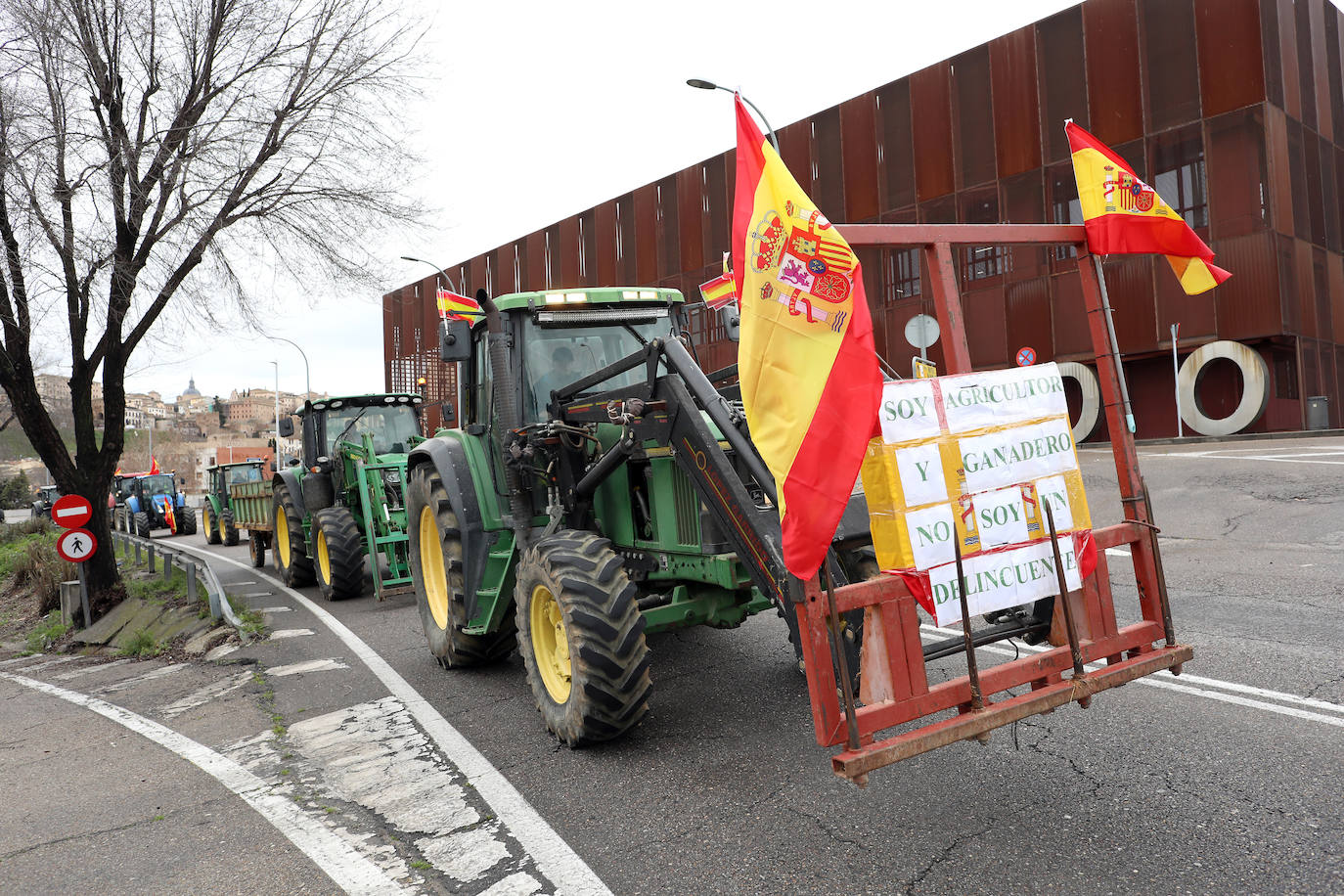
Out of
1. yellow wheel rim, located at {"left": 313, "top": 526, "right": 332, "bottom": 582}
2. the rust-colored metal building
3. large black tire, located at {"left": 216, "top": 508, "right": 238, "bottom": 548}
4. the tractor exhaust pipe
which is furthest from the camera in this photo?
large black tire, located at {"left": 216, "top": 508, "right": 238, "bottom": 548}

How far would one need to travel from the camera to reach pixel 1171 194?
70.7ft

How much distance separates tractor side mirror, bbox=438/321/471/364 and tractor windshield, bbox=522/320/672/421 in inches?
18.8

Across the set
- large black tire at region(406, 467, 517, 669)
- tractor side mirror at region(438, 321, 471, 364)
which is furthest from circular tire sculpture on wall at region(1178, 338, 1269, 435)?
tractor side mirror at region(438, 321, 471, 364)

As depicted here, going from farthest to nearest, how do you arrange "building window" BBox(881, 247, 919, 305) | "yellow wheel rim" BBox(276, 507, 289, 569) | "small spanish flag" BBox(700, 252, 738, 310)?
"building window" BBox(881, 247, 919, 305) < "yellow wheel rim" BBox(276, 507, 289, 569) < "small spanish flag" BBox(700, 252, 738, 310)

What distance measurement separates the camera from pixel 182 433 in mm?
122688

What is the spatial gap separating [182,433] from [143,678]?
131 metres

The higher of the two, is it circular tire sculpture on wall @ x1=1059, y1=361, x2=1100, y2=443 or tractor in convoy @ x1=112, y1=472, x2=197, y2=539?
circular tire sculpture on wall @ x1=1059, y1=361, x2=1100, y2=443

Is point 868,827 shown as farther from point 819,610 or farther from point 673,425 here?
point 673,425

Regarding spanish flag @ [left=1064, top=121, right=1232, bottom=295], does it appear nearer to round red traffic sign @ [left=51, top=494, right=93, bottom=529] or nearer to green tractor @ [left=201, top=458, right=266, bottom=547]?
round red traffic sign @ [left=51, top=494, right=93, bottom=529]

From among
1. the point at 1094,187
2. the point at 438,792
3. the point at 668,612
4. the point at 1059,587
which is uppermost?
the point at 1094,187

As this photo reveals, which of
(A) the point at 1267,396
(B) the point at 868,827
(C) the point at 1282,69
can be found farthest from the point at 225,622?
(C) the point at 1282,69

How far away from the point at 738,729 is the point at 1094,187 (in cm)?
316

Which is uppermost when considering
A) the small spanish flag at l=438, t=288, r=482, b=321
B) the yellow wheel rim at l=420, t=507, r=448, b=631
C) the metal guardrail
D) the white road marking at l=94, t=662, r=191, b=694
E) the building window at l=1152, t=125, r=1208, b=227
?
the building window at l=1152, t=125, r=1208, b=227

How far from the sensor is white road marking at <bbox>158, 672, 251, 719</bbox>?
656 cm
